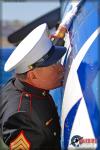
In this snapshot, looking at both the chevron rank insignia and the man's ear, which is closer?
the chevron rank insignia

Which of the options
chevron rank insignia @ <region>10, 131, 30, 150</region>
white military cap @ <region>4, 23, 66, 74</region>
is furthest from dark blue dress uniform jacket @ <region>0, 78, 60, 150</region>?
white military cap @ <region>4, 23, 66, 74</region>

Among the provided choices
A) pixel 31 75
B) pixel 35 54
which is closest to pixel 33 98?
pixel 31 75

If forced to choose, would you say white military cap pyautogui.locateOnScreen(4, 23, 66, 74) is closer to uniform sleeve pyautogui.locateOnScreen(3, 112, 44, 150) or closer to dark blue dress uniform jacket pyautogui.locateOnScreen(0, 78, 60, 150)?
dark blue dress uniform jacket pyautogui.locateOnScreen(0, 78, 60, 150)

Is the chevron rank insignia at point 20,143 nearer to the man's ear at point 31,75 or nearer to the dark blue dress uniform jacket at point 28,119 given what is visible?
the dark blue dress uniform jacket at point 28,119

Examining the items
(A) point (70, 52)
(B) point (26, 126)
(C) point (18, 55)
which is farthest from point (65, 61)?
(B) point (26, 126)

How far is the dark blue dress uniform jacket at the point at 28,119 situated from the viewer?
2.64 metres

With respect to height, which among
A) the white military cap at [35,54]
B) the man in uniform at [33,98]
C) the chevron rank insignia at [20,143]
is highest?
the white military cap at [35,54]

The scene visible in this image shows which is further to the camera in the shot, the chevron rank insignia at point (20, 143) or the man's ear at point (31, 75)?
the man's ear at point (31, 75)

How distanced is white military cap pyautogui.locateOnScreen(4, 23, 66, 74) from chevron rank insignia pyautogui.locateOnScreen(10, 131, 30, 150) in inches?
15.5

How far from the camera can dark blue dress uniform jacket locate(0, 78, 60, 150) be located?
2639mm

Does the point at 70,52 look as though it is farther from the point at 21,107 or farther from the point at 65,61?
the point at 21,107

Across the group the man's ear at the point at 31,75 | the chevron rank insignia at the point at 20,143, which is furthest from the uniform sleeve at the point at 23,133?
the man's ear at the point at 31,75

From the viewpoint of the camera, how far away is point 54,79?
2801mm

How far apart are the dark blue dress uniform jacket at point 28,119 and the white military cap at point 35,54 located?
121 millimetres
